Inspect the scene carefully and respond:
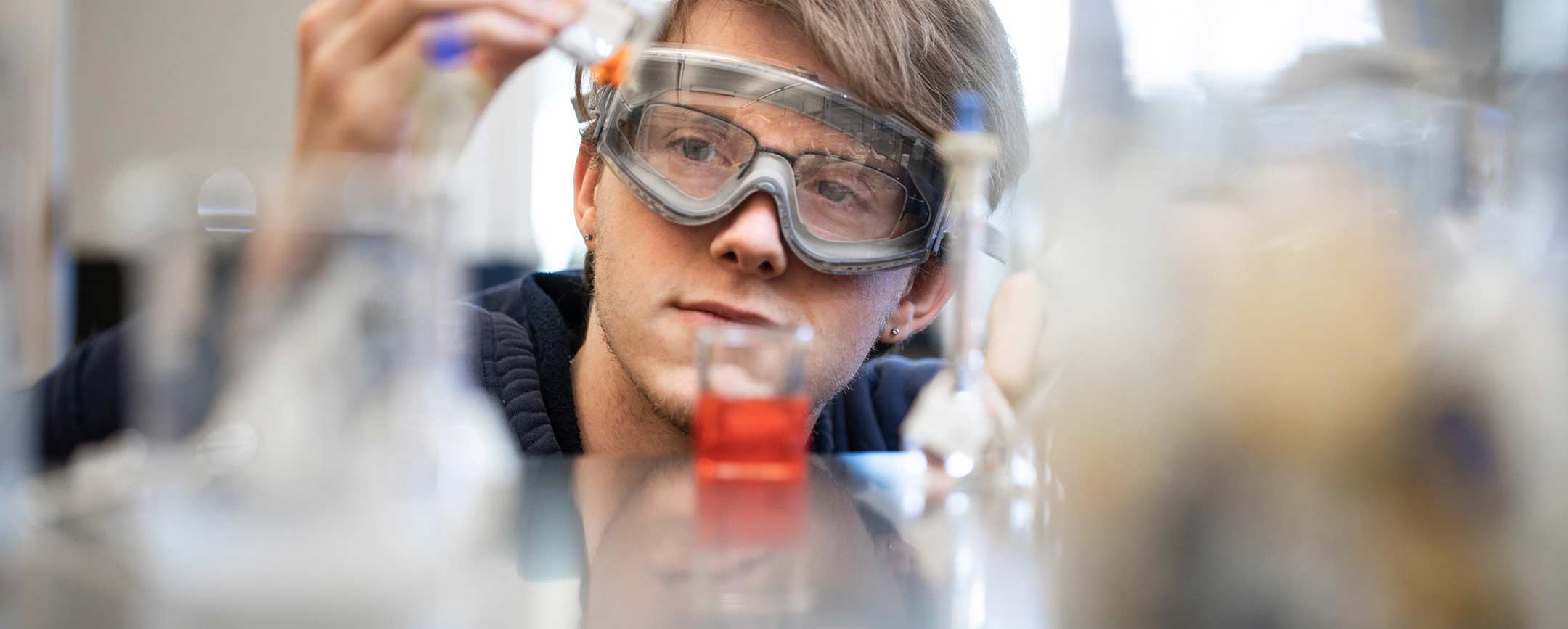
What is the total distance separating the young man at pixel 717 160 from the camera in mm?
888

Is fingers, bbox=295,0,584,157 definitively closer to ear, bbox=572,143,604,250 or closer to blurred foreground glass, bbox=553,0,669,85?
blurred foreground glass, bbox=553,0,669,85

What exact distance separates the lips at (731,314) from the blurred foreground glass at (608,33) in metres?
0.29

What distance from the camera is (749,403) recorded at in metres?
0.74

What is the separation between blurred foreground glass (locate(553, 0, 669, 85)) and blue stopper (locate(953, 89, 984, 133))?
51cm

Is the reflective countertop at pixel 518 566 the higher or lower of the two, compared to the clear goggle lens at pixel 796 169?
lower

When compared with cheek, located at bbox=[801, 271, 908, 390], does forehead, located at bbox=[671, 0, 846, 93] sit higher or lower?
higher

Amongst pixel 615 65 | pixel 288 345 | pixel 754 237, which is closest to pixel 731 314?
pixel 754 237

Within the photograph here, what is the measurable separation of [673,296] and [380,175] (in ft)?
2.20

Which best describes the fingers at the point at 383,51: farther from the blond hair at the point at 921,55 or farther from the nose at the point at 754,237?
the blond hair at the point at 921,55

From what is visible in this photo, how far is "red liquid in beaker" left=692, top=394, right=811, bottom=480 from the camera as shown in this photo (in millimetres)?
742

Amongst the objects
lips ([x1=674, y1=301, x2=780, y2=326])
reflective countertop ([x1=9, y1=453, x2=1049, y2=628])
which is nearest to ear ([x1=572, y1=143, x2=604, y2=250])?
lips ([x1=674, y1=301, x2=780, y2=326])

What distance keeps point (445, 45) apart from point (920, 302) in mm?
814

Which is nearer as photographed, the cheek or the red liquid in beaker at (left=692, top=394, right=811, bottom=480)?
the red liquid in beaker at (left=692, top=394, right=811, bottom=480)

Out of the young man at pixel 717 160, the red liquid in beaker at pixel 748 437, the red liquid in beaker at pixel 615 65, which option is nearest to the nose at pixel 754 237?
the young man at pixel 717 160
